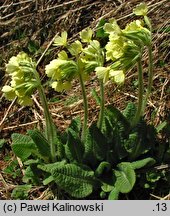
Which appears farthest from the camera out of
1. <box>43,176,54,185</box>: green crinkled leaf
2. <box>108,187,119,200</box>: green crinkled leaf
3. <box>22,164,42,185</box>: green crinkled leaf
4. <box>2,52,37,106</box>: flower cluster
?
<box>22,164,42,185</box>: green crinkled leaf

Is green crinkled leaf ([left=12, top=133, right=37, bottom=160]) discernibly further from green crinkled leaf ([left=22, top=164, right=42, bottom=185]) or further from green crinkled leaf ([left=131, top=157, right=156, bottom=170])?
green crinkled leaf ([left=131, top=157, right=156, bottom=170])

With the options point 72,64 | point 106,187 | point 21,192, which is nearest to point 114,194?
point 106,187

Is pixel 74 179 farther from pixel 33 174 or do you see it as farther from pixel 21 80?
pixel 21 80

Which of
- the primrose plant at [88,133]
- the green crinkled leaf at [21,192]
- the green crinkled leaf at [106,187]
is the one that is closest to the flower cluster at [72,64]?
the primrose plant at [88,133]

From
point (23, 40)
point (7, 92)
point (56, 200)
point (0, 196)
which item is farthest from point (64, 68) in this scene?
point (23, 40)

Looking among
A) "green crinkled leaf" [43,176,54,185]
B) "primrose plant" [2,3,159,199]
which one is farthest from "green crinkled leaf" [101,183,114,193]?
"green crinkled leaf" [43,176,54,185]

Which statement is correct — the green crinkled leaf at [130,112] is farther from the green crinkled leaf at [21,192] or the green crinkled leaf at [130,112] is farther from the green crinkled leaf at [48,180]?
the green crinkled leaf at [21,192]

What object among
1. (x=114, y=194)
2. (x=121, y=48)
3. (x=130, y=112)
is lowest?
(x=114, y=194)
